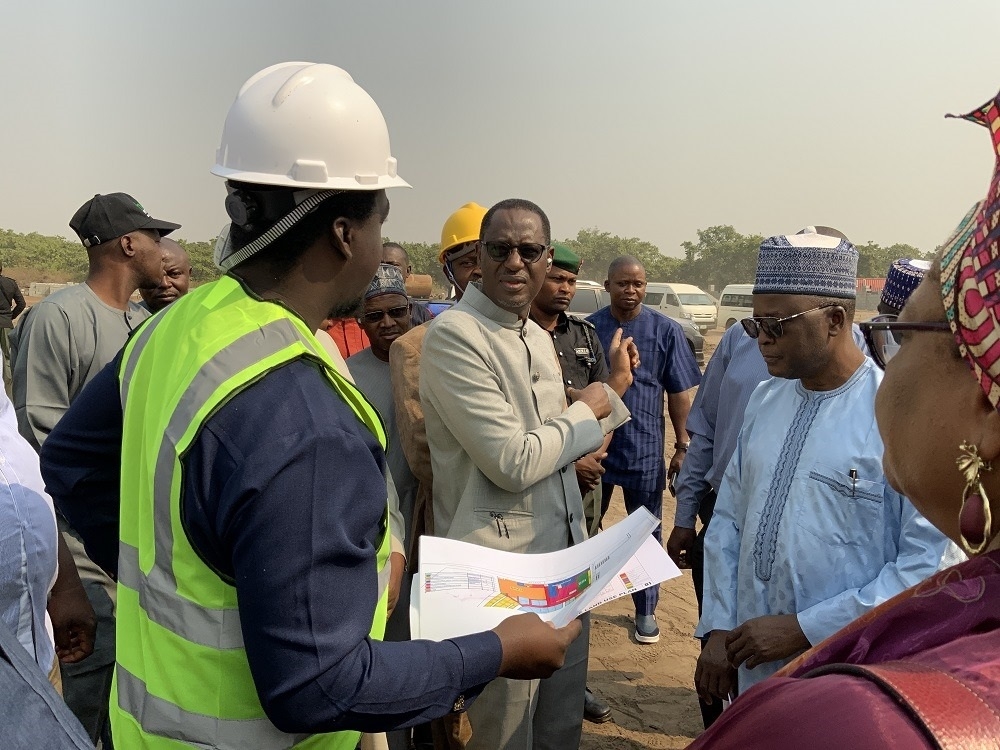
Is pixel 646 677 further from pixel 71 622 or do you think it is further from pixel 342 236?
pixel 342 236

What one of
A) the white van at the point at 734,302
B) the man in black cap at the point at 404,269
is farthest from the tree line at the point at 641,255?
the man in black cap at the point at 404,269

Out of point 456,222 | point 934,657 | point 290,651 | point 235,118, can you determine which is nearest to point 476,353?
point 235,118

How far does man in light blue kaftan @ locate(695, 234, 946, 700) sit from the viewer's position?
6.93 feet

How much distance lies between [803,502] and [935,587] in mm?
1325

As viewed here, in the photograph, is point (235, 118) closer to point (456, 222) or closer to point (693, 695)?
point (456, 222)

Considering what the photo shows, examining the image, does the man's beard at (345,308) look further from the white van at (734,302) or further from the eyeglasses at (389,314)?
the white van at (734,302)

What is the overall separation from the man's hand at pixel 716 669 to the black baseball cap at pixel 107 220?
3.52m

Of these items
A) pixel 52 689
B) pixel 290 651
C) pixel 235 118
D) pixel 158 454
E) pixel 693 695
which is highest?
pixel 235 118

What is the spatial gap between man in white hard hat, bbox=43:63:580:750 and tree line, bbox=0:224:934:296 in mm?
40942

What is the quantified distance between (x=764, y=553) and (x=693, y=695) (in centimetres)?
234

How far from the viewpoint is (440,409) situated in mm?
2754

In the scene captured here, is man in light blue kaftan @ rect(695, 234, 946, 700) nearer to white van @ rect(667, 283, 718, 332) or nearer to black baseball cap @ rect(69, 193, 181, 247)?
black baseball cap @ rect(69, 193, 181, 247)

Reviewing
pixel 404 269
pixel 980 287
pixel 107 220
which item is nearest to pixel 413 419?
pixel 107 220

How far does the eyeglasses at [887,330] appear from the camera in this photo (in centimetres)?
92
